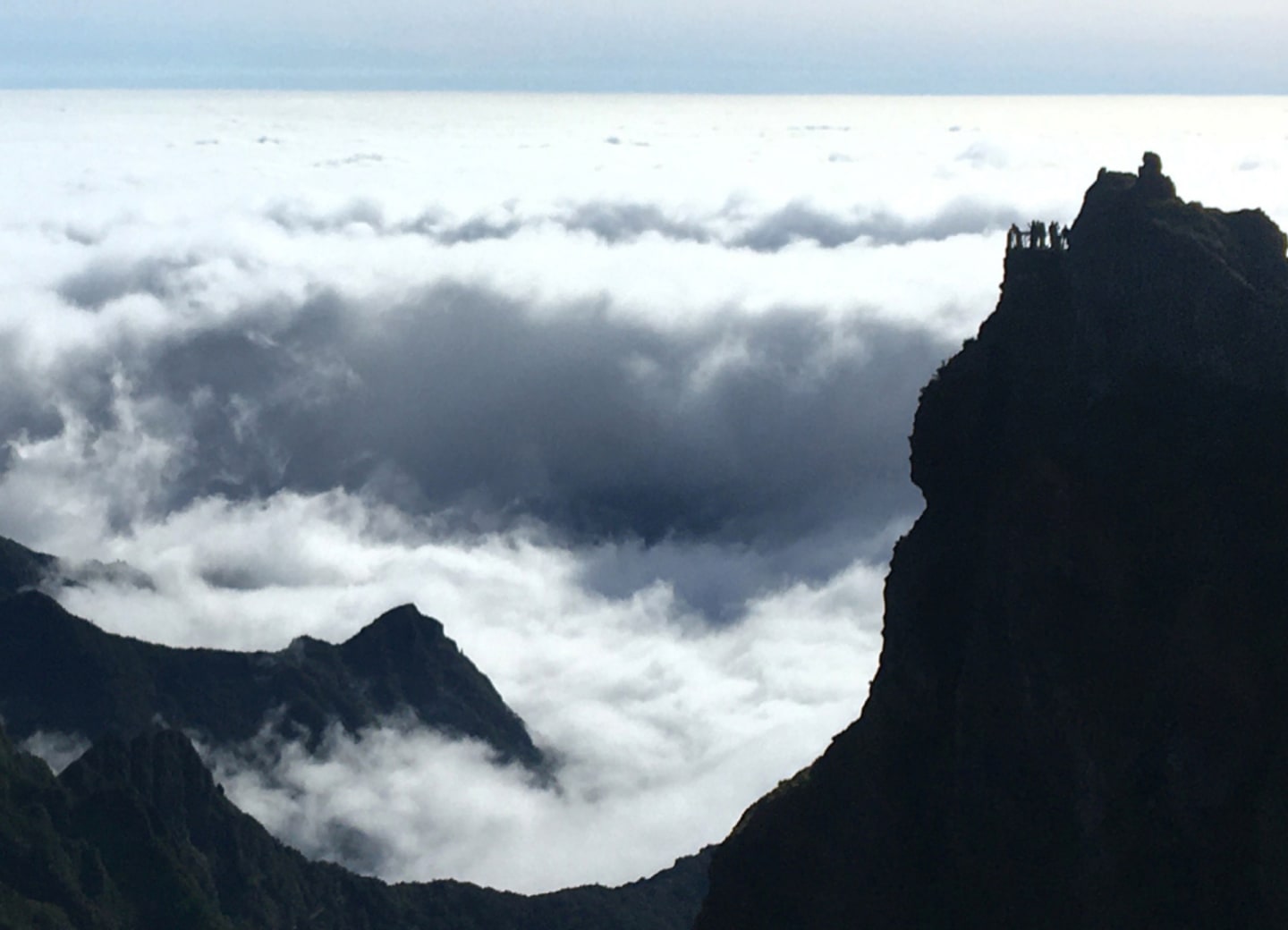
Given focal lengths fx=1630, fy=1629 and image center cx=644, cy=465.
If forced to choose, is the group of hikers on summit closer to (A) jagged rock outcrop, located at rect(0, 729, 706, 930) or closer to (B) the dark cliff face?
(B) the dark cliff face

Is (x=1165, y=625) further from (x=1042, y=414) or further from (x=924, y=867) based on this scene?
(x=924, y=867)

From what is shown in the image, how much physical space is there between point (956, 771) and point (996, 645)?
14.6ft

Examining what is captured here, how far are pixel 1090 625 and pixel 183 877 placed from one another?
396 feet

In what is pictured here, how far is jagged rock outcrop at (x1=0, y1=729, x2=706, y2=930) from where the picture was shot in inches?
5605

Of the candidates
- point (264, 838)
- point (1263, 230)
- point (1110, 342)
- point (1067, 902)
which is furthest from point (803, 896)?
point (264, 838)

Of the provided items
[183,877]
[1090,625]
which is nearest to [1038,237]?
[1090,625]

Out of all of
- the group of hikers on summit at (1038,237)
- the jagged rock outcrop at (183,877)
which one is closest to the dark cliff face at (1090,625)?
the group of hikers on summit at (1038,237)

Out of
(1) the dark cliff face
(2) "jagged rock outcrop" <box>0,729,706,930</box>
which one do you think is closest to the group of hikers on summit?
(1) the dark cliff face

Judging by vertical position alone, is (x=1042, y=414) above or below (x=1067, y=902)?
above

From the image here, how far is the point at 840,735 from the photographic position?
63500 mm

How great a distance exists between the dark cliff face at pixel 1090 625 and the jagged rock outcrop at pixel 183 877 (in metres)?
97.2

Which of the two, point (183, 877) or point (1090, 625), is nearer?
point (1090, 625)

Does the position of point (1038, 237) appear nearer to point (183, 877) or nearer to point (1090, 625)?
point (1090, 625)

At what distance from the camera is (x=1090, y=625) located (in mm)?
50719
